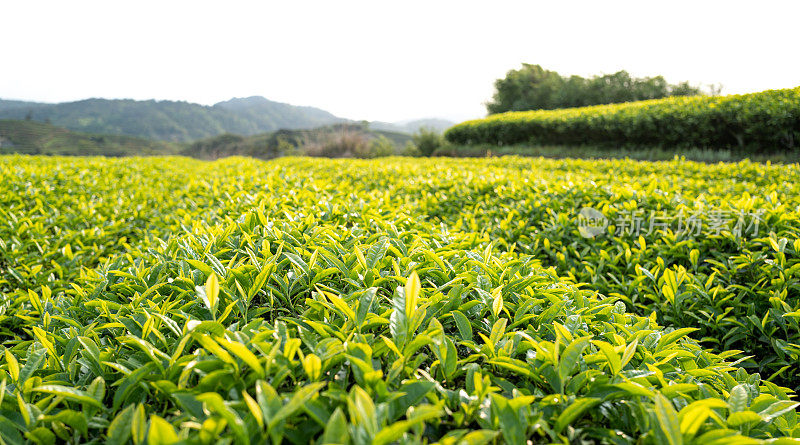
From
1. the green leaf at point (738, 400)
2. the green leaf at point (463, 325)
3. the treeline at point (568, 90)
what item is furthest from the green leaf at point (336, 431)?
the treeline at point (568, 90)

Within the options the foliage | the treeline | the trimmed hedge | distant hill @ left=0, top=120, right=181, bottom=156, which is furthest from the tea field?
distant hill @ left=0, top=120, right=181, bottom=156

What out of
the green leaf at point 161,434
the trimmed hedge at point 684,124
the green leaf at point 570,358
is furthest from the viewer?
the trimmed hedge at point 684,124

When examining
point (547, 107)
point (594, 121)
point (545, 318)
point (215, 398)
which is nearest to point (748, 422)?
point (545, 318)

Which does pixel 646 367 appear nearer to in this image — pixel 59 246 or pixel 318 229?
pixel 318 229

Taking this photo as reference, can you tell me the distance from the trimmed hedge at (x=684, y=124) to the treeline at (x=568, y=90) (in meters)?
11.8

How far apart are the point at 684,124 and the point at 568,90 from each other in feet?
56.4

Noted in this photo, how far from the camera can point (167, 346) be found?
1.23m

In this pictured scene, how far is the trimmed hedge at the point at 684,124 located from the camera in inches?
383

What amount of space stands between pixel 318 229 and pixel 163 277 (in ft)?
2.36

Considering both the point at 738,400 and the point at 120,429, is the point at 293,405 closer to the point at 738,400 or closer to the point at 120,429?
the point at 120,429

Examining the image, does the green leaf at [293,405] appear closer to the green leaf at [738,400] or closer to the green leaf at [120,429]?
the green leaf at [120,429]

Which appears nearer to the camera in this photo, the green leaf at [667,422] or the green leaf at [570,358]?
the green leaf at [667,422]

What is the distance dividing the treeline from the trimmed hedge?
11.8 m

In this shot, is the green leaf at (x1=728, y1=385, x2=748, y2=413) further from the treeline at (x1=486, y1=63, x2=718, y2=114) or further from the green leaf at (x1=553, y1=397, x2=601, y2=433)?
the treeline at (x1=486, y1=63, x2=718, y2=114)
